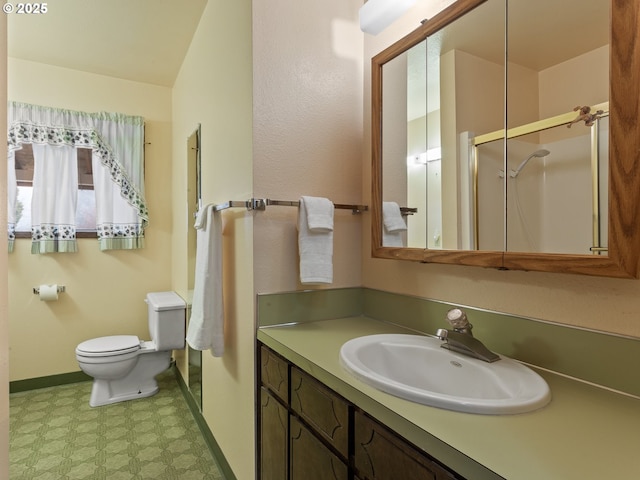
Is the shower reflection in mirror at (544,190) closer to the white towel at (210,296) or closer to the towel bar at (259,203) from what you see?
the towel bar at (259,203)

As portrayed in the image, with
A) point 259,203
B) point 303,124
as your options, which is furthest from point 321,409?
point 303,124

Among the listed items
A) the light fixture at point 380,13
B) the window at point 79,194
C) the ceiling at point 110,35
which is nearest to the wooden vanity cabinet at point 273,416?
the light fixture at point 380,13

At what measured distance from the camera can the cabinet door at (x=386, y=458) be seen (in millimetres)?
666

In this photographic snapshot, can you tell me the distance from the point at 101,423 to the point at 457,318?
233 cm

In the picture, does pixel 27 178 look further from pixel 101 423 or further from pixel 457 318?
pixel 457 318

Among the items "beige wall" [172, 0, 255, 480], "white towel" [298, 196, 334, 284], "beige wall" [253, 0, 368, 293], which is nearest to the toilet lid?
"beige wall" [172, 0, 255, 480]

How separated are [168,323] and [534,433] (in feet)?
7.90

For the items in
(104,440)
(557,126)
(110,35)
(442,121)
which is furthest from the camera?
(110,35)

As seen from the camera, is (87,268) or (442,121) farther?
(87,268)

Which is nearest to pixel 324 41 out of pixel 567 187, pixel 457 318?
pixel 567 187

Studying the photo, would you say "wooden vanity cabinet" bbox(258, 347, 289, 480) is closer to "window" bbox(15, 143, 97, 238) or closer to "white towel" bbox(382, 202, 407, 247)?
"white towel" bbox(382, 202, 407, 247)

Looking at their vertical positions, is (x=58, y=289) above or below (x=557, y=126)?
below

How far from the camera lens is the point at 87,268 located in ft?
9.17

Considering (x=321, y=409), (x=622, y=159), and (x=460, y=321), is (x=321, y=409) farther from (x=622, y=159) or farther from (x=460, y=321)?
(x=622, y=159)
